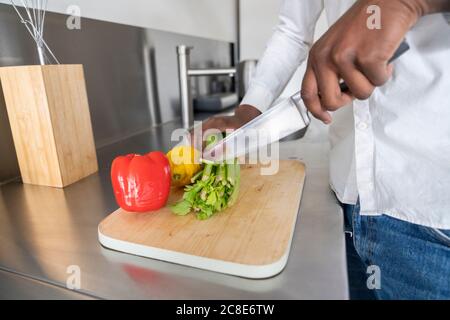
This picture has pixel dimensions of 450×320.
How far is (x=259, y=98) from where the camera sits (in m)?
0.77

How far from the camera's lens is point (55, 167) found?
0.62 m

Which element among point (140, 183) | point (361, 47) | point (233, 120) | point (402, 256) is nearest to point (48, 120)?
point (140, 183)

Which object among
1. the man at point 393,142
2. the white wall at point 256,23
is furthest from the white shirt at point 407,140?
the white wall at point 256,23

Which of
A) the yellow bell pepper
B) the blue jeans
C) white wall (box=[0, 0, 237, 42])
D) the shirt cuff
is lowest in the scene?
the blue jeans

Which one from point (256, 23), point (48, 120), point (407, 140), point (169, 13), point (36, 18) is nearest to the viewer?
point (407, 140)

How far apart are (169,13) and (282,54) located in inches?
27.2

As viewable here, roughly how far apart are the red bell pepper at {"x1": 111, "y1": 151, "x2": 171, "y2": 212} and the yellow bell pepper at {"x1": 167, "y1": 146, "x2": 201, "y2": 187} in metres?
0.07

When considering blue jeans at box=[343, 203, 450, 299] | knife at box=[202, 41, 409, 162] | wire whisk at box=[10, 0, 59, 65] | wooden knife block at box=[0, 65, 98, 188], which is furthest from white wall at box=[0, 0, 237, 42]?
blue jeans at box=[343, 203, 450, 299]

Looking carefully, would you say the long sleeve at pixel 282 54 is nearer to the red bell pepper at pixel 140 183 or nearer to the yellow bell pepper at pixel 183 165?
the yellow bell pepper at pixel 183 165

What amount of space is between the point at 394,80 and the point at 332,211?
224mm

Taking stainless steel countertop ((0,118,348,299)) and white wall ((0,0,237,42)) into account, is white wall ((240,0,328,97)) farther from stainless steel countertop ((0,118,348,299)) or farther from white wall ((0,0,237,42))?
stainless steel countertop ((0,118,348,299))

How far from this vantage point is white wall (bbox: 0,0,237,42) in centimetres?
88

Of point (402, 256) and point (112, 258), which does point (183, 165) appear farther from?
point (402, 256)
